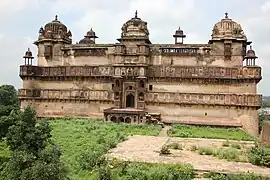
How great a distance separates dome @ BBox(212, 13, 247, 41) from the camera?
110 feet

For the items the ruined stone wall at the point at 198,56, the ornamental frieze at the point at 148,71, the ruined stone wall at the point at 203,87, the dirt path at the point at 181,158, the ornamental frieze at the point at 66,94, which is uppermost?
the ruined stone wall at the point at 198,56

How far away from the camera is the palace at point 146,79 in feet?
108

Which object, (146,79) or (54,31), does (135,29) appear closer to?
(146,79)

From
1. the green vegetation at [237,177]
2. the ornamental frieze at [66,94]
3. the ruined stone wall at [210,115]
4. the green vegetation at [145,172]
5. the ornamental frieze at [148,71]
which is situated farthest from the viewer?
the ornamental frieze at [66,94]

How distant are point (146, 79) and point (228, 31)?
8274 mm

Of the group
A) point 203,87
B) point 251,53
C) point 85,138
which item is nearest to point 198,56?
point 203,87

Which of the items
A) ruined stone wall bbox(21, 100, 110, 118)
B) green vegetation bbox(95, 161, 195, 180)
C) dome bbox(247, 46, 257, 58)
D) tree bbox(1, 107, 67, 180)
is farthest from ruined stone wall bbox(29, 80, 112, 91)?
green vegetation bbox(95, 161, 195, 180)

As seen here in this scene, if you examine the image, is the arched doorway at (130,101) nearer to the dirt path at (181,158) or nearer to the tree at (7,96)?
the dirt path at (181,158)

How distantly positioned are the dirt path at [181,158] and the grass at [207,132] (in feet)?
21.4

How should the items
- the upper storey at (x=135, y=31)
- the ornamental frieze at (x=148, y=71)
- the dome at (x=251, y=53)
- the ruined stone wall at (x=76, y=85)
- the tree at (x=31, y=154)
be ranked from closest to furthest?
the tree at (x=31, y=154), the dome at (x=251, y=53), the ornamental frieze at (x=148, y=71), the upper storey at (x=135, y=31), the ruined stone wall at (x=76, y=85)

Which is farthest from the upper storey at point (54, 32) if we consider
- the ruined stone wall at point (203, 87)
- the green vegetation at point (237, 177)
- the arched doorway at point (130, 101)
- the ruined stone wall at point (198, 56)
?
the green vegetation at point (237, 177)

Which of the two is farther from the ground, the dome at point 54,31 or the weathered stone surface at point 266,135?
A: the dome at point 54,31

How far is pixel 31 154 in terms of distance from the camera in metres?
15.1

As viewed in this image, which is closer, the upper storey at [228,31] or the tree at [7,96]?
the upper storey at [228,31]
